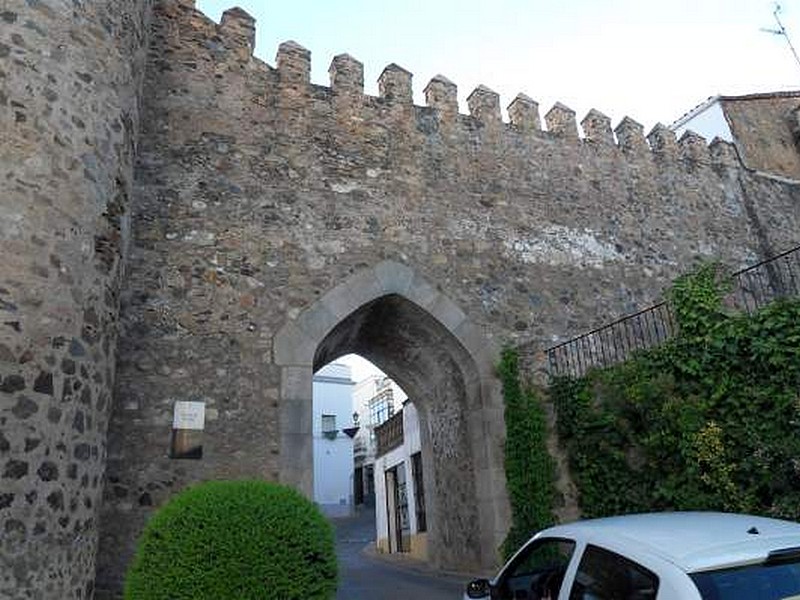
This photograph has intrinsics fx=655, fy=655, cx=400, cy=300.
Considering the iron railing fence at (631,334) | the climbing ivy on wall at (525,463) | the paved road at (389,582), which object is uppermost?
the iron railing fence at (631,334)

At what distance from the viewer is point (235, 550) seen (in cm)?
347

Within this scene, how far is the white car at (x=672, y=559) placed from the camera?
93.1 inches

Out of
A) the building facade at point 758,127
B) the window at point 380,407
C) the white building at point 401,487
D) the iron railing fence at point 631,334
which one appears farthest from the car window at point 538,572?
the window at point 380,407

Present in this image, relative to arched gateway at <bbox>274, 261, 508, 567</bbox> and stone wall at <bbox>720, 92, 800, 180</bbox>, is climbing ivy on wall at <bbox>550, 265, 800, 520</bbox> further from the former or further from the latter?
stone wall at <bbox>720, 92, 800, 180</bbox>

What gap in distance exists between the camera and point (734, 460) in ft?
21.9

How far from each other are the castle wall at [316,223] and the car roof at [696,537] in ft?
14.0

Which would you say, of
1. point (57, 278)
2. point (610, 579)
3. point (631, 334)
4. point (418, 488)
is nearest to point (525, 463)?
point (631, 334)

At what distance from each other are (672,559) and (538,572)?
1332mm

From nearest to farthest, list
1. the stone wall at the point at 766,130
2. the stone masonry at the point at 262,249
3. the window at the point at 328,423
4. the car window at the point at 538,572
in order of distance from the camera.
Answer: the car window at the point at 538,572 < the stone masonry at the point at 262,249 < the stone wall at the point at 766,130 < the window at the point at 328,423

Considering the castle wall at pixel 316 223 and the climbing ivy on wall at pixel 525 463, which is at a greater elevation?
the castle wall at pixel 316 223

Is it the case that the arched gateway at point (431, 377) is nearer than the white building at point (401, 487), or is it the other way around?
the arched gateway at point (431, 377)

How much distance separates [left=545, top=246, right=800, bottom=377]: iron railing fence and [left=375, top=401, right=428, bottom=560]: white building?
15.7 ft

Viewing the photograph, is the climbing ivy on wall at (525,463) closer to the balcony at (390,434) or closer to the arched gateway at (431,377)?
the arched gateway at (431,377)

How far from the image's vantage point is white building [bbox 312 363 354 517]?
30.0m
